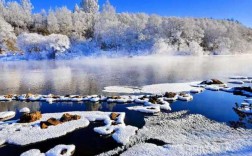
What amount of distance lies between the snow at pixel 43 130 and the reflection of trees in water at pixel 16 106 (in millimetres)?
5045

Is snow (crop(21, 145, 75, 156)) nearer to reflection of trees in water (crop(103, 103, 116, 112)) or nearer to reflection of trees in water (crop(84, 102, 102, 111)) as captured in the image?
reflection of trees in water (crop(84, 102, 102, 111))

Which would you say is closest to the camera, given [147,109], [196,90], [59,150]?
[59,150]

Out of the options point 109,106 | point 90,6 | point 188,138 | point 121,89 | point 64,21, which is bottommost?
point 188,138

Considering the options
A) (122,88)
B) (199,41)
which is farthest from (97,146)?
(199,41)

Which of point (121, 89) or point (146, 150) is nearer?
point (146, 150)

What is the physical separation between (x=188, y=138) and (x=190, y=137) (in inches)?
9.2

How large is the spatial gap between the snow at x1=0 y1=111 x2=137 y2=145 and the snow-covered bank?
2.63 meters

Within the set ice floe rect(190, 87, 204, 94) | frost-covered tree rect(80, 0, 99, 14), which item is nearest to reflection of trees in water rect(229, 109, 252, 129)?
ice floe rect(190, 87, 204, 94)

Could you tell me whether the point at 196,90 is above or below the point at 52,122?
above

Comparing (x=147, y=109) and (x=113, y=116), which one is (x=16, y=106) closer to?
(x=113, y=116)

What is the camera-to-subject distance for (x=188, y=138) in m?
17.6

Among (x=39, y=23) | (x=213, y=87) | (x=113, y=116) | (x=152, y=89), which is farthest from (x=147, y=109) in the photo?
(x=39, y=23)

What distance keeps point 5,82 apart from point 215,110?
1253 inches

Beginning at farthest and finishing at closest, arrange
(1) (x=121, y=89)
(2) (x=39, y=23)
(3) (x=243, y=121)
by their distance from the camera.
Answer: (2) (x=39, y=23) → (1) (x=121, y=89) → (3) (x=243, y=121)
